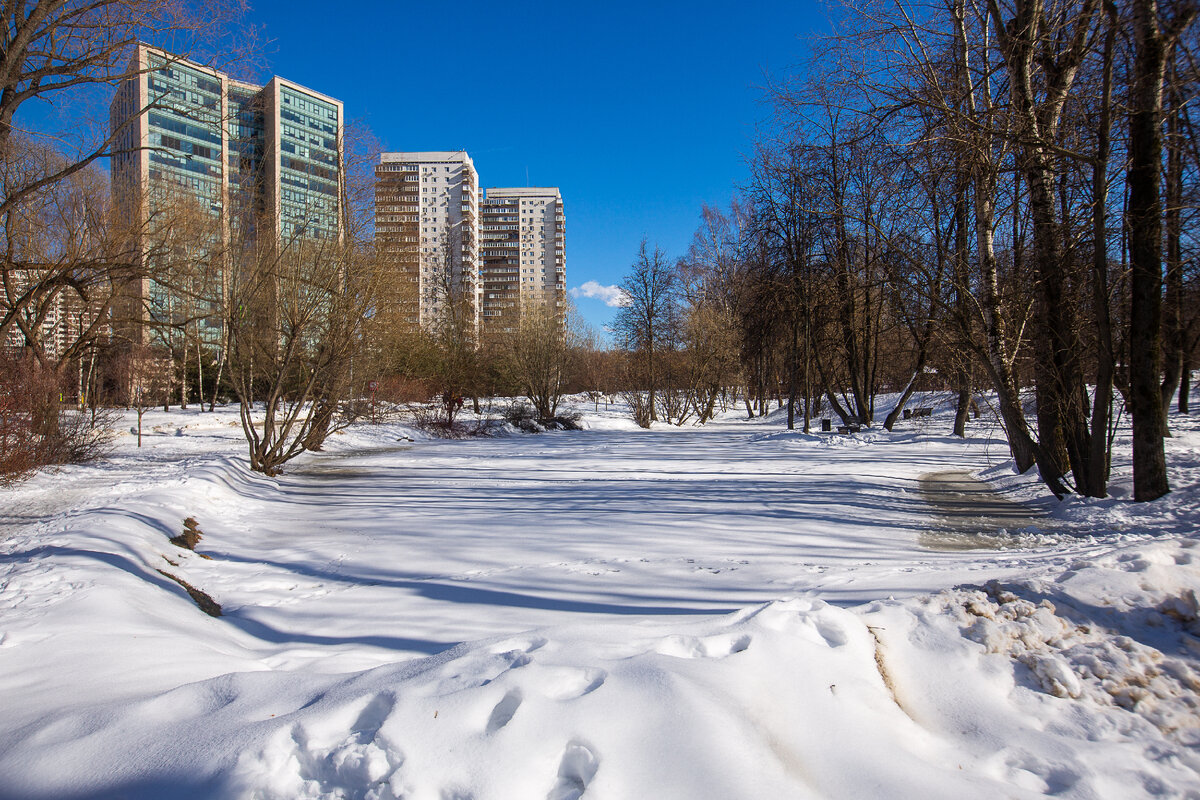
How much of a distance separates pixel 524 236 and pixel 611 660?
9143 centimetres

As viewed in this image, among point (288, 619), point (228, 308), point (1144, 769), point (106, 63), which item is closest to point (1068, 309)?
point (1144, 769)

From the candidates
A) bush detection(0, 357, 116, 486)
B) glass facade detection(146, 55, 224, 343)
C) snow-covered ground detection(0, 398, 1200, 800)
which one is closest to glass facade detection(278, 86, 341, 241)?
glass facade detection(146, 55, 224, 343)

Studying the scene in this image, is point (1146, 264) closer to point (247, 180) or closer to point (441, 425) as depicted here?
point (247, 180)

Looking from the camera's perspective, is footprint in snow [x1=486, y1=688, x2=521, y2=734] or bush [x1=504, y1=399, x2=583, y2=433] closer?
footprint in snow [x1=486, y1=688, x2=521, y2=734]

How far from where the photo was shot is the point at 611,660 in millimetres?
2438

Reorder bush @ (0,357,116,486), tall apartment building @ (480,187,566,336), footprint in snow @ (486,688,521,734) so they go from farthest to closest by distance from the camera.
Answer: tall apartment building @ (480,187,566,336)
bush @ (0,357,116,486)
footprint in snow @ (486,688,521,734)

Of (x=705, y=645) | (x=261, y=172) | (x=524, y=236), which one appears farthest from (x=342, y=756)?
(x=524, y=236)

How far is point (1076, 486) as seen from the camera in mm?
8016

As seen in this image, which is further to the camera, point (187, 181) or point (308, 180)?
point (187, 181)

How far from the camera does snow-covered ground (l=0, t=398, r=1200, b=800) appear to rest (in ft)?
6.37

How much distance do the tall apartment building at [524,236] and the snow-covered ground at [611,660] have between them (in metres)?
83.5

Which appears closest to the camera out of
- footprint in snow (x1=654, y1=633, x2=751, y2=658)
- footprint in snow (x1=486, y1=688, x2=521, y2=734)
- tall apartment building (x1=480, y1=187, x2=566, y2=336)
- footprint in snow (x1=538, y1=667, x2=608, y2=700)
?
footprint in snow (x1=486, y1=688, x2=521, y2=734)

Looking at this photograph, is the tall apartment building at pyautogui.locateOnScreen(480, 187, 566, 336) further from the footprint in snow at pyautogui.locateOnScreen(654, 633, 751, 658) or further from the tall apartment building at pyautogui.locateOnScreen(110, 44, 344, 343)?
the footprint in snow at pyautogui.locateOnScreen(654, 633, 751, 658)

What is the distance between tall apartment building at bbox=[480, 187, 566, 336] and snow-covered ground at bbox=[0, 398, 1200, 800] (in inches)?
3288
